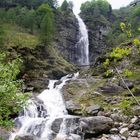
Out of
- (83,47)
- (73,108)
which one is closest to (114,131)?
(73,108)

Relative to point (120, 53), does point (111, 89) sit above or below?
below

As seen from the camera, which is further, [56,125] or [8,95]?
[56,125]

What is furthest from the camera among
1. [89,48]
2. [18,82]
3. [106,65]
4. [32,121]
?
[89,48]

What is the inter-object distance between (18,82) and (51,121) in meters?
23.6

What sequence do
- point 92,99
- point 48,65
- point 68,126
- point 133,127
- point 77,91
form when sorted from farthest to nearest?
1. point 48,65
2. point 77,91
3. point 92,99
4. point 68,126
5. point 133,127

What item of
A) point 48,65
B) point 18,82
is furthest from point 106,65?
point 48,65

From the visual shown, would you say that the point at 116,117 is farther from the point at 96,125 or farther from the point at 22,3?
the point at 22,3

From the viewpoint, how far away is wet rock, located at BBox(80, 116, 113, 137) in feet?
119

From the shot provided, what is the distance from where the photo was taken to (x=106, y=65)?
10.4 m

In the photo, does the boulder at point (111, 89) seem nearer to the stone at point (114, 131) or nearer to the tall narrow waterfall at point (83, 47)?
the stone at point (114, 131)

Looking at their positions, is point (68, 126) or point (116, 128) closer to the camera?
point (116, 128)

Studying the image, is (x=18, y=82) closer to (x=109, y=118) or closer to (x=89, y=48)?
(x=109, y=118)

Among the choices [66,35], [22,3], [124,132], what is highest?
[22,3]

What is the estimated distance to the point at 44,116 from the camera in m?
45.0
